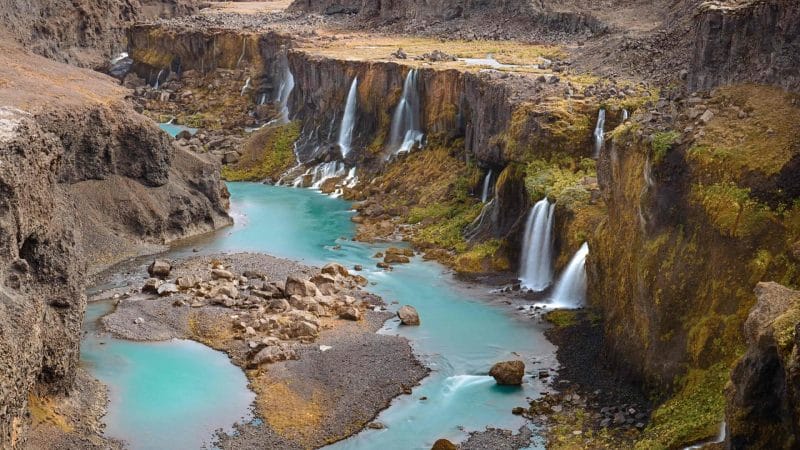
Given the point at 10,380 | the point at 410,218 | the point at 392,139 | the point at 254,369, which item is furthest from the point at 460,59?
the point at 10,380

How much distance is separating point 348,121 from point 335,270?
2413 centimetres

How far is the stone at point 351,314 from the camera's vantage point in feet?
116

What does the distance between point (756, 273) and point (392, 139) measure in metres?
36.3

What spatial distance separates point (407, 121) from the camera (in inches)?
2299

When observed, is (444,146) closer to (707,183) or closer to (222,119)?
(222,119)

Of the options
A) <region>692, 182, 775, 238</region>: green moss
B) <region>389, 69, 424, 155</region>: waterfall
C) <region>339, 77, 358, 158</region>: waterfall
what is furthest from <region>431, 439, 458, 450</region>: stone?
<region>339, 77, 358, 158</region>: waterfall

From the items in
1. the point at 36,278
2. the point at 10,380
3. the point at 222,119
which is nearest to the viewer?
the point at 10,380

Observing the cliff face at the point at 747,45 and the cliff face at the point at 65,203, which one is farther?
the cliff face at the point at 747,45

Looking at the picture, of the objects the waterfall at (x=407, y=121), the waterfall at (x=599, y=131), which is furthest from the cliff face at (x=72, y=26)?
the waterfall at (x=599, y=131)

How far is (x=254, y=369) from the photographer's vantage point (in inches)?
1220

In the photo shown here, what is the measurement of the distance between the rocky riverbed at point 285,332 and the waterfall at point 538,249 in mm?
6744

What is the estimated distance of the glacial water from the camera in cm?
2680

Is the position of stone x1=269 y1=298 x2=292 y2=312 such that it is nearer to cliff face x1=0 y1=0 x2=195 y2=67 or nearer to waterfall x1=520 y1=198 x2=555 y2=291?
waterfall x1=520 y1=198 x2=555 y2=291

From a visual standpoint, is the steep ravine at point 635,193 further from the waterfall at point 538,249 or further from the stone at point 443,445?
the stone at point 443,445
